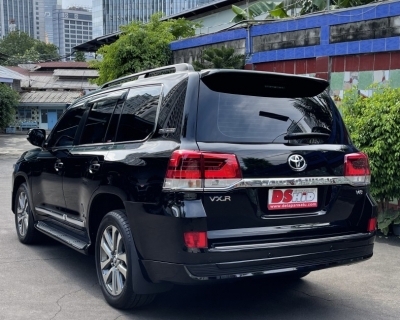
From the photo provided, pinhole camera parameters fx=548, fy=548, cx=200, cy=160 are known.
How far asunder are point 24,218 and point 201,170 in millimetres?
3909

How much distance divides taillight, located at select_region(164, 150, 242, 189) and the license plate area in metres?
0.34

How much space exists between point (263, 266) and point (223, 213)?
490 millimetres

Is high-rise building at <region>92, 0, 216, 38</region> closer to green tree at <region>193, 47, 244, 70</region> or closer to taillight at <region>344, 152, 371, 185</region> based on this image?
green tree at <region>193, 47, 244, 70</region>

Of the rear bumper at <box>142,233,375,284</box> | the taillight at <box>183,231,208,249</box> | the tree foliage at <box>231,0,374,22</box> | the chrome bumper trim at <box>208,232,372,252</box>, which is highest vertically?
the tree foliage at <box>231,0,374,22</box>

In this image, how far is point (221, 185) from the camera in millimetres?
3859

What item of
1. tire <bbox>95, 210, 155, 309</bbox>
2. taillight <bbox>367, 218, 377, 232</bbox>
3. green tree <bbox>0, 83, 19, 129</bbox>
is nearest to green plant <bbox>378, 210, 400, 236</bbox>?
taillight <bbox>367, 218, 377, 232</bbox>

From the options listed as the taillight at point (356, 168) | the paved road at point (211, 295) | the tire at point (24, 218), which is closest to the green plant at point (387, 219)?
the paved road at point (211, 295)

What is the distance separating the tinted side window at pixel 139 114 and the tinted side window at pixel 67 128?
106 centimetres

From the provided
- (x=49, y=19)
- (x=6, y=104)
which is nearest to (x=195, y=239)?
(x=6, y=104)

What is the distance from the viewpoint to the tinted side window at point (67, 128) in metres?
5.89

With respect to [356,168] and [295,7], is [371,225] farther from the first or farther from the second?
[295,7]

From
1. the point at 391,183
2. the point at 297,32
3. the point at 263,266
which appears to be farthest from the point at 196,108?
the point at 297,32

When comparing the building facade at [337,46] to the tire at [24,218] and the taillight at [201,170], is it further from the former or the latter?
the taillight at [201,170]

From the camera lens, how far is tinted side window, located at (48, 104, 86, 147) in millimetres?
5895
